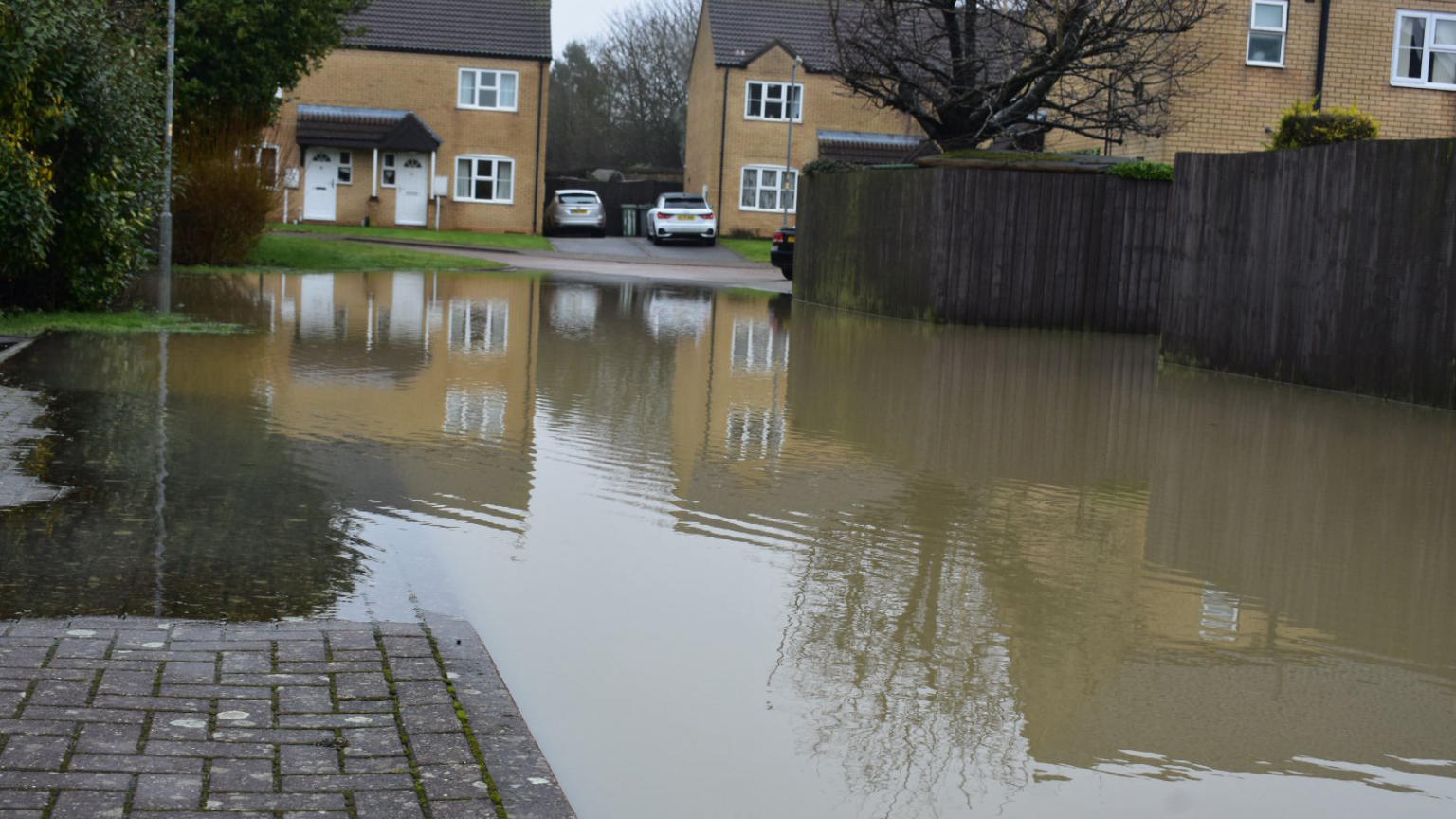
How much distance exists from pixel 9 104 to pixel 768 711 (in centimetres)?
1274

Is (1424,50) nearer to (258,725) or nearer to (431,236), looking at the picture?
(431,236)

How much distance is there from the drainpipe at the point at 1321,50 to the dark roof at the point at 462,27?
100ft

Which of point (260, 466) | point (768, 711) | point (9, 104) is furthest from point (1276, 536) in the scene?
point (9, 104)

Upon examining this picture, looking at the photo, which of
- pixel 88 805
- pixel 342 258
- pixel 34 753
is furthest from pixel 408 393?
pixel 342 258

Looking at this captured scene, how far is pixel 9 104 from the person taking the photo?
15.2m

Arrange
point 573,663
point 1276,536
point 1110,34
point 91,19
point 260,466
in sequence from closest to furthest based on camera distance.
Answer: point 573,663 → point 1276,536 → point 260,466 → point 91,19 → point 1110,34

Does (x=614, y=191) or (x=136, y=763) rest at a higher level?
(x=614, y=191)

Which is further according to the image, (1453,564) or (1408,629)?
(1453,564)

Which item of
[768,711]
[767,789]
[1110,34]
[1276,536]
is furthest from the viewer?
[1110,34]

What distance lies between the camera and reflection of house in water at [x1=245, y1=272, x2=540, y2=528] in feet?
29.6

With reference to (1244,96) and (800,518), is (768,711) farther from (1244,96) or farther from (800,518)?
(1244,96)

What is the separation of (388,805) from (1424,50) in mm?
30220

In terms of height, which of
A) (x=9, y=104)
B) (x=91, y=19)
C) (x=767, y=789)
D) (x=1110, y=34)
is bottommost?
(x=767, y=789)

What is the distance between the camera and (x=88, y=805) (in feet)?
12.8
